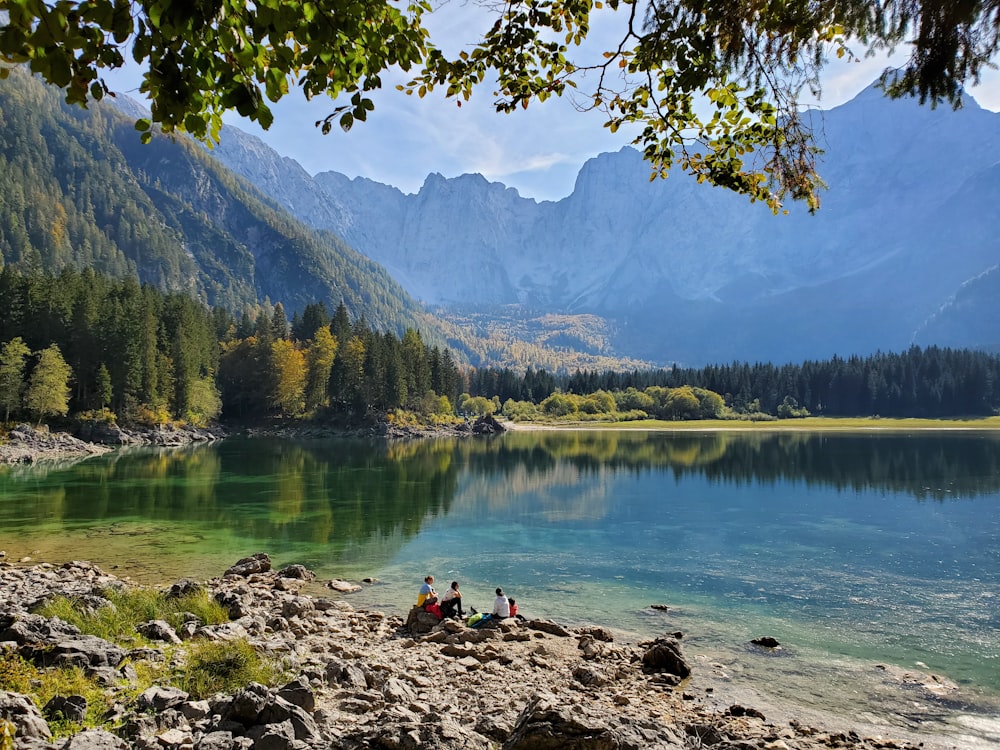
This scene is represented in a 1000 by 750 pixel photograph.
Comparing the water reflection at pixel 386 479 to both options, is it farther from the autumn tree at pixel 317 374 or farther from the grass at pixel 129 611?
the autumn tree at pixel 317 374

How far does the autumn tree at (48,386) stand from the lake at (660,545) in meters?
13.7

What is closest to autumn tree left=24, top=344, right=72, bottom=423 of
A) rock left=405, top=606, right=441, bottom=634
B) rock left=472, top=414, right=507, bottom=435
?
rock left=405, top=606, right=441, bottom=634

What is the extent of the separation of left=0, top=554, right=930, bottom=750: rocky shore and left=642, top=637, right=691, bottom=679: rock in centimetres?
3

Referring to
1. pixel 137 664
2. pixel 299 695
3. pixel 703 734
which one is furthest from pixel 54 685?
pixel 703 734

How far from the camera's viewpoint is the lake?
1612cm

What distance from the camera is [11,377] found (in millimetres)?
66625

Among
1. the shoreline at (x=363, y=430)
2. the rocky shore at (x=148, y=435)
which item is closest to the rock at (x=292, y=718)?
the shoreline at (x=363, y=430)

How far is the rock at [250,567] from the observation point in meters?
23.0

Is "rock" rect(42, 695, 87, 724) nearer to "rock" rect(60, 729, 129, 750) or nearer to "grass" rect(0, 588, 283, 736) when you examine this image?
"grass" rect(0, 588, 283, 736)

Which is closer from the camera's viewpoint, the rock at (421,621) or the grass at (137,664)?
the grass at (137,664)

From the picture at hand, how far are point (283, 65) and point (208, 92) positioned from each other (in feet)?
2.54

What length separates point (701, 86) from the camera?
253 inches

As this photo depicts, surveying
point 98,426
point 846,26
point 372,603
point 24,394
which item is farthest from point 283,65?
point 98,426

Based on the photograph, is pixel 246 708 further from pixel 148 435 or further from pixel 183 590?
pixel 148 435
